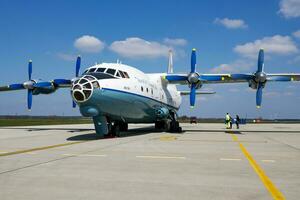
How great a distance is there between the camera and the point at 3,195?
562cm

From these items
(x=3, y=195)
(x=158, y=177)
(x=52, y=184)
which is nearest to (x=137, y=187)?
(x=158, y=177)

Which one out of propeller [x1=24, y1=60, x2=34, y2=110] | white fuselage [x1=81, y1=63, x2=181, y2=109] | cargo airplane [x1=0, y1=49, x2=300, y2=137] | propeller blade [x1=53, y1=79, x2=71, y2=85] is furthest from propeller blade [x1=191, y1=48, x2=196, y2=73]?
propeller [x1=24, y1=60, x2=34, y2=110]

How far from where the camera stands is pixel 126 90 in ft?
64.2

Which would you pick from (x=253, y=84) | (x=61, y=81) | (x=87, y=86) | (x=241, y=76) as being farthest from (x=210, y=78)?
(x=87, y=86)

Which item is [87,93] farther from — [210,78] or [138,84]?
[210,78]

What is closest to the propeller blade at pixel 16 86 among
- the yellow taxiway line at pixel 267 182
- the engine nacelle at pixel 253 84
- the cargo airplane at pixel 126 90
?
the cargo airplane at pixel 126 90

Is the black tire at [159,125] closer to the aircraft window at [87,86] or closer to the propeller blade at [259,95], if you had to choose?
the propeller blade at [259,95]

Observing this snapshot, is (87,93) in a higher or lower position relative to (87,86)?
lower

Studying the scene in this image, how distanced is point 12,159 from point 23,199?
5181 mm

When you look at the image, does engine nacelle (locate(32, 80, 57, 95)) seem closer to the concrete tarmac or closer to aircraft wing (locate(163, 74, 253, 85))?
aircraft wing (locate(163, 74, 253, 85))

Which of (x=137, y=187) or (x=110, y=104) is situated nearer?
(x=137, y=187)

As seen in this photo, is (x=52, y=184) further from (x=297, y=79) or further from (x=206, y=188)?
(x=297, y=79)

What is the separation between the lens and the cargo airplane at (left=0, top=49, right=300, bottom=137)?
1709cm

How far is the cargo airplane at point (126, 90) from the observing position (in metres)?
17.1
